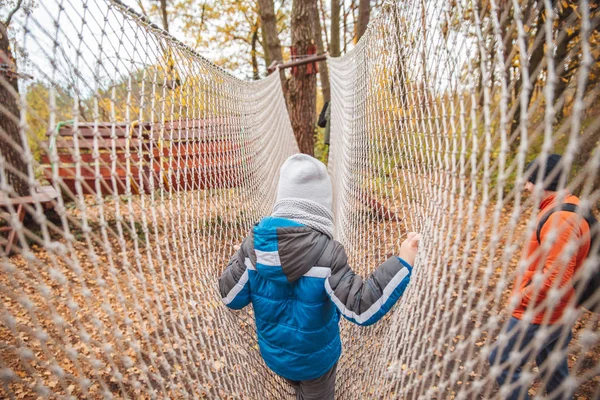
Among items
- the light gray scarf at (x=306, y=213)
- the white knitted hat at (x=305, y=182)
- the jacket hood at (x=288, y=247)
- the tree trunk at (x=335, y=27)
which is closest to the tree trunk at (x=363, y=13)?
the tree trunk at (x=335, y=27)

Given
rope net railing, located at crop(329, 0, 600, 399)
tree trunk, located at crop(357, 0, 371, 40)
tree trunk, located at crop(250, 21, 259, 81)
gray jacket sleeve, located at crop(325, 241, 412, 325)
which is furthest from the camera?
tree trunk, located at crop(250, 21, 259, 81)

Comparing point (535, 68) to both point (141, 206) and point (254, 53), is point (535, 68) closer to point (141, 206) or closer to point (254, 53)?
point (141, 206)

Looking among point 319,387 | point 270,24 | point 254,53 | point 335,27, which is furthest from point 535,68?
point 254,53

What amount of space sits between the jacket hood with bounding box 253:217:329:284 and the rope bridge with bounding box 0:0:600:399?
37cm

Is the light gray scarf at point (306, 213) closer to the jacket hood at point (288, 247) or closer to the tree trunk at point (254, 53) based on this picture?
the jacket hood at point (288, 247)

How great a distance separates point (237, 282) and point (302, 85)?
312cm

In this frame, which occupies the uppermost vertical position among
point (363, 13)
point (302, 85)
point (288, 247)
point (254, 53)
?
point (254, 53)

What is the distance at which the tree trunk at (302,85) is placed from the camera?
3.79m

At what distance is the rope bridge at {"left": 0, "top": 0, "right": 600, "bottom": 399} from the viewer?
2.32 ft

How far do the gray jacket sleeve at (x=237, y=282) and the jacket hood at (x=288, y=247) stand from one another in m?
0.14

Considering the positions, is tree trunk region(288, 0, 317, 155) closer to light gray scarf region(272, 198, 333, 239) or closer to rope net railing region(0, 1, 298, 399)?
rope net railing region(0, 1, 298, 399)

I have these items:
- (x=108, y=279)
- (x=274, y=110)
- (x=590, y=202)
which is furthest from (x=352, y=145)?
(x=108, y=279)

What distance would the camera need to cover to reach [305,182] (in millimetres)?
1212

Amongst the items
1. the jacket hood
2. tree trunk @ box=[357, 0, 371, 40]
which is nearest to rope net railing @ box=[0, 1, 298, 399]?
the jacket hood
